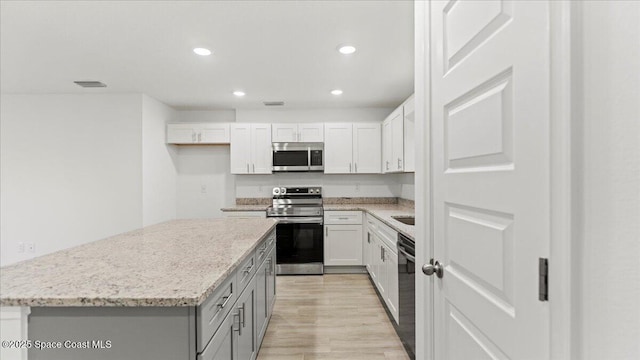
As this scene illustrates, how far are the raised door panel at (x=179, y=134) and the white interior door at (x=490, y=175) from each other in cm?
420

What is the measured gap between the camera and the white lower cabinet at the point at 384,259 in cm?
264

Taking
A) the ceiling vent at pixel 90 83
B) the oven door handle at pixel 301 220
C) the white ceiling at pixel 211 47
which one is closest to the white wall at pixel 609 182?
the white ceiling at pixel 211 47

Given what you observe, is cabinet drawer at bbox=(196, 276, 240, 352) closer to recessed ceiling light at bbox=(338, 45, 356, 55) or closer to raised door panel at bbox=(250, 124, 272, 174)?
recessed ceiling light at bbox=(338, 45, 356, 55)

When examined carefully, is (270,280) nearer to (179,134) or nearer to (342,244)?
(342,244)

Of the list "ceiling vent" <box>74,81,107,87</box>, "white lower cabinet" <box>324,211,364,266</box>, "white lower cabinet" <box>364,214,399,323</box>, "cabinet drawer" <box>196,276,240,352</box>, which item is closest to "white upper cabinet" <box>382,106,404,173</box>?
"white lower cabinet" <box>364,214,399,323</box>

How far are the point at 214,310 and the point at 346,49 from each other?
2.37m

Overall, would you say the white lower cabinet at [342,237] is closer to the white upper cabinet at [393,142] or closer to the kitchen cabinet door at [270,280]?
the white upper cabinet at [393,142]

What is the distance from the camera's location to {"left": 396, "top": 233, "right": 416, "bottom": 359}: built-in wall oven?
2090 mm

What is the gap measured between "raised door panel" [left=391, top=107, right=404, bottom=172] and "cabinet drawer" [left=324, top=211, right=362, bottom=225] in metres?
0.91

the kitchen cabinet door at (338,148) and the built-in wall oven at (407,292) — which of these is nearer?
the built-in wall oven at (407,292)

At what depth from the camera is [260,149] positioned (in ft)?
15.4

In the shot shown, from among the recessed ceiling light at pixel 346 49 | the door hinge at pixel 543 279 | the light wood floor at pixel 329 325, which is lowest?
the light wood floor at pixel 329 325

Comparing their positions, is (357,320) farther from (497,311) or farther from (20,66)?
(20,66)

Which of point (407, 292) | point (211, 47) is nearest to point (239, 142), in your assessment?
point (211, 47)
